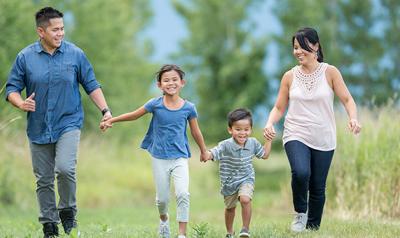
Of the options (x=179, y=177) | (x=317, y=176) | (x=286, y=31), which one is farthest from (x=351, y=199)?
(x=286, y=31)

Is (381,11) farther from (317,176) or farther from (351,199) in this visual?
(317,176)

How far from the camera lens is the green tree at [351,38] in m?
35.4

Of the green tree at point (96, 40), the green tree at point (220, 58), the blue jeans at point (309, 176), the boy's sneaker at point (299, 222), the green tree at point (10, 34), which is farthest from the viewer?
the green tree at point (220, 58)

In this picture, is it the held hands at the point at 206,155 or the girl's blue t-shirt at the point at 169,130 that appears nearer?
the girl's blue t-shirt at the point at 169,130

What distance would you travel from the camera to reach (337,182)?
1486 cm

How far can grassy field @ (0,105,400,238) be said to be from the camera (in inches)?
400

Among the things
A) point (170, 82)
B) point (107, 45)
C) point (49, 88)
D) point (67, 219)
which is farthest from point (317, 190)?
point (107, 45)

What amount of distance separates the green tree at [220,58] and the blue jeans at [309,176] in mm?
26904

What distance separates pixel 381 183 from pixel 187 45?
24.7m

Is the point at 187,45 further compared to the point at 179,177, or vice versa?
the point at 187,45

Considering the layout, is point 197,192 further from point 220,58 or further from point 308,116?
point 308,116

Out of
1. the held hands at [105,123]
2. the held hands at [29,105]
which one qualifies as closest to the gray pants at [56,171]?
the held hands at [105,123]

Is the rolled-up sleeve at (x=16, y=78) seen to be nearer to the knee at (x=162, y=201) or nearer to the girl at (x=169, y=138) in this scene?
the girl at (x=169, y=138)

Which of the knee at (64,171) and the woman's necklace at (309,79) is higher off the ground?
the woman's necklace at (309,79)
